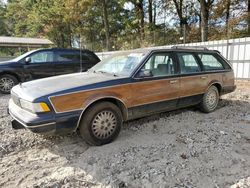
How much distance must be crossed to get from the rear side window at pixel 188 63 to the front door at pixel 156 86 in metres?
0.23

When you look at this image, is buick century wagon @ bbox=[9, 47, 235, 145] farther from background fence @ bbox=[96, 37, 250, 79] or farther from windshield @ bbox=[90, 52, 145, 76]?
background fence @ bbox=[96, 37, 250, 79]

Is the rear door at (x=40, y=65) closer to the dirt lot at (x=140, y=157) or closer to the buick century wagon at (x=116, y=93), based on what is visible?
the dirt lot at (x=140, y=157)

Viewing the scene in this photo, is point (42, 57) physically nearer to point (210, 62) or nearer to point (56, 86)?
point (56, 86)

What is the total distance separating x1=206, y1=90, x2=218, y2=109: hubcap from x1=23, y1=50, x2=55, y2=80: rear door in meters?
5.84

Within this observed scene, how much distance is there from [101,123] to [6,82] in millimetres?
6005

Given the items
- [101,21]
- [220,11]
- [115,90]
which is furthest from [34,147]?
[101,21]

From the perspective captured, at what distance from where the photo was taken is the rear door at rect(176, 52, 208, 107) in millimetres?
4863

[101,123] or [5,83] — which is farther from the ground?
[5,83]

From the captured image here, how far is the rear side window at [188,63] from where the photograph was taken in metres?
4.89

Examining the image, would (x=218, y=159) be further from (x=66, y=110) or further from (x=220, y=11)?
(x=220, y=11)

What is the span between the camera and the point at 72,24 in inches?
1155

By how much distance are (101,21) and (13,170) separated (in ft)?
90.0

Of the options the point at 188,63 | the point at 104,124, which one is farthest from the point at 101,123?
the point at 188,63

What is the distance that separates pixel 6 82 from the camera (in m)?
8.23
